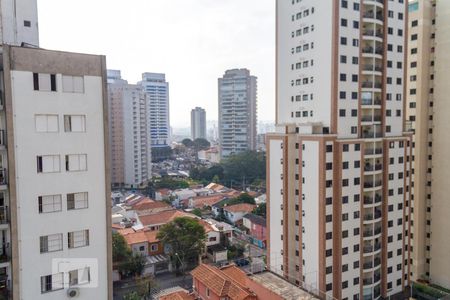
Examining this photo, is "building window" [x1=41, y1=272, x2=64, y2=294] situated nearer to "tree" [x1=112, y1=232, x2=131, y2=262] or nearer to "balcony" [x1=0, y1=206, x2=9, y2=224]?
"balcony" [x1=0, y1=206, x2=9, y2=224]

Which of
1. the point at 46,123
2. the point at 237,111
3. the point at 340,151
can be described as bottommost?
the point at 340,151

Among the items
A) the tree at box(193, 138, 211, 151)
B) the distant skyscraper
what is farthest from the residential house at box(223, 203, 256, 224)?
the distant skyscraper

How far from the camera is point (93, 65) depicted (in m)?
10.0

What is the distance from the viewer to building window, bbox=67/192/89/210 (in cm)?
977

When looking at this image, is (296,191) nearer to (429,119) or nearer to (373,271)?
(373,271)

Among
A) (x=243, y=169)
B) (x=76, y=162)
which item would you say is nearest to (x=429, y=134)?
(x=76, y=162)

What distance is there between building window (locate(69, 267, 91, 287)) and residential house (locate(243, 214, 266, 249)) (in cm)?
2933

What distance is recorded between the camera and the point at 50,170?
373 inches

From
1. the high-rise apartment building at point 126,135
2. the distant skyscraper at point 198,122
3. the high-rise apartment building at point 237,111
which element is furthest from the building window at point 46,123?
the distant skyscraper at point 198,122

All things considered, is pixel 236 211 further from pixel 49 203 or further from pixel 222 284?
pixel 49 203

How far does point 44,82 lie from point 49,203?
128 inches

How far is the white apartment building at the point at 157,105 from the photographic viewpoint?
112438 mm

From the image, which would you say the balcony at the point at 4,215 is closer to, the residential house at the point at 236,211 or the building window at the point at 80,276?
the building window at the point at 80,276

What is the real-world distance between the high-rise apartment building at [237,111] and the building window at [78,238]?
83.8m
